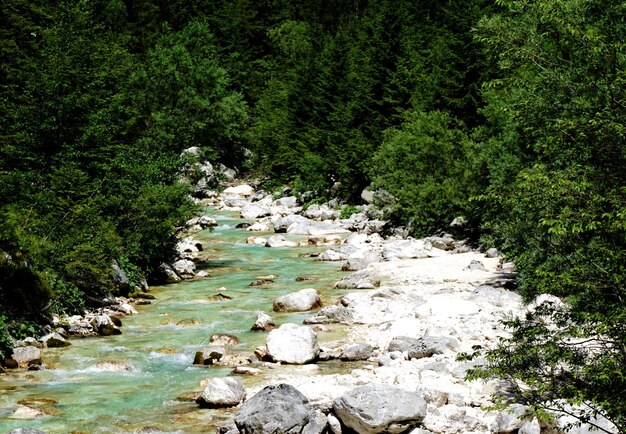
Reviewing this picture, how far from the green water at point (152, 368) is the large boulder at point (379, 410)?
248 cm

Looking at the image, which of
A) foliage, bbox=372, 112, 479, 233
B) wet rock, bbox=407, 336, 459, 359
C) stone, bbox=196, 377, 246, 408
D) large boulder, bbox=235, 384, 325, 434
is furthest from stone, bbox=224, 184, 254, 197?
large boulder, bbox=235, 384, 325, 434

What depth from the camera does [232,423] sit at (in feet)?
38.7

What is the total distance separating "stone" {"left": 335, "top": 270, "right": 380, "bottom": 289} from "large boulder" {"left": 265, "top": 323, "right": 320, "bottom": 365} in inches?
330

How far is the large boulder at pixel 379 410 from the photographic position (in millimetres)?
10727

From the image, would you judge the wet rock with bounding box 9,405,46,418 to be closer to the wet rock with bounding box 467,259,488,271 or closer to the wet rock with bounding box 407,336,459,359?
the wet rock with bounding box 407,336,459,359

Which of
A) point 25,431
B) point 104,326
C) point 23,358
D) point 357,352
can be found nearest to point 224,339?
point 104,326

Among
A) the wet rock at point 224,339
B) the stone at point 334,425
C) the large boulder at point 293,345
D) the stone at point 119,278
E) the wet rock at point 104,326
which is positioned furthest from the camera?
the stone at point 119,278

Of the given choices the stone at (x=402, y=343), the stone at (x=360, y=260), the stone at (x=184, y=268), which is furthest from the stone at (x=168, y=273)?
the stone at (x=402, y=343)

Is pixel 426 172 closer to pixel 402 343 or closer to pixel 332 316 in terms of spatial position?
pixel 332 316

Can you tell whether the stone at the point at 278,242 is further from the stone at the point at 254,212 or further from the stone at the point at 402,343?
the stone at the point at 402,343

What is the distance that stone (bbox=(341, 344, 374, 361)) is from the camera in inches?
616

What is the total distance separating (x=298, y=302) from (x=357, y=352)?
18.0 ft

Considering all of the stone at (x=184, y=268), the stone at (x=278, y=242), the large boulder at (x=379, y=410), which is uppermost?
the large boulder at (x=379, y=410)

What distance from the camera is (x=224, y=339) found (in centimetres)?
1738
